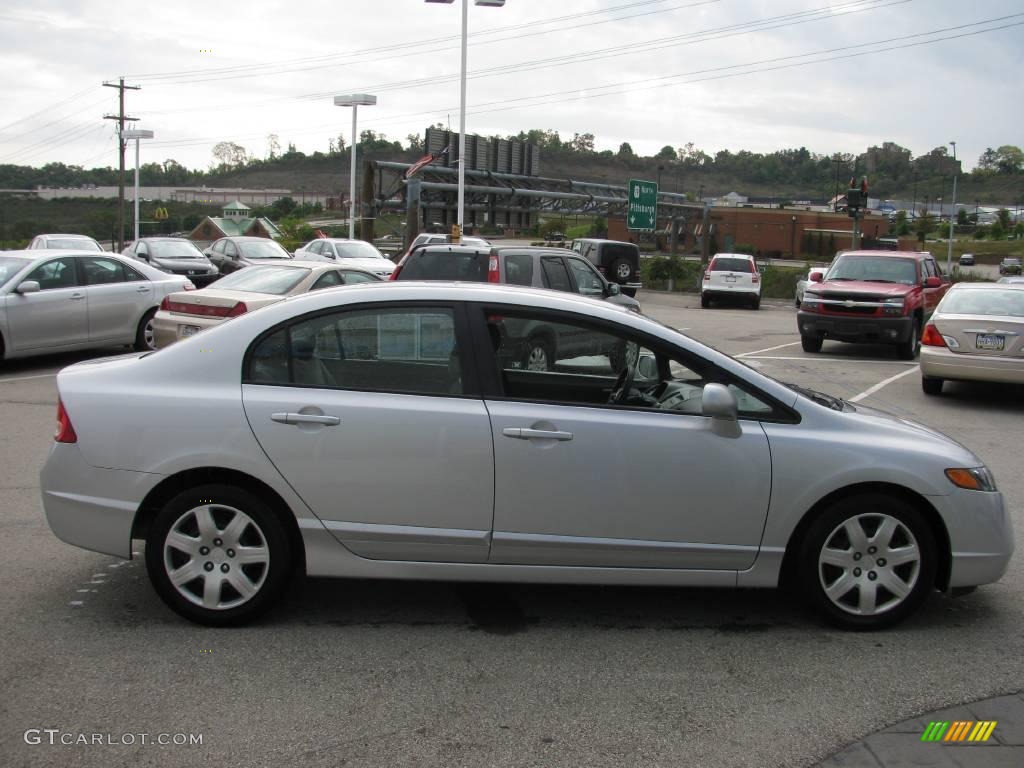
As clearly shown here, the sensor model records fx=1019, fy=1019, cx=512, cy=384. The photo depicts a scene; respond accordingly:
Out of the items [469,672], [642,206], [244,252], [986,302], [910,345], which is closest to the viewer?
[469,672]

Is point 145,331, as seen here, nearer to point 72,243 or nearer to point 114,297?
point 114,297

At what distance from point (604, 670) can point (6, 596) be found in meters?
2.99

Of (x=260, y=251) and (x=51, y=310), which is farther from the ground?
(x=260, y=251)

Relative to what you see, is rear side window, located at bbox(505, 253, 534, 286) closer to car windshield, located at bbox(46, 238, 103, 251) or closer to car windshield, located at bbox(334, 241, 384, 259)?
car windshield, located at bbox(334, 241, 384, 259)

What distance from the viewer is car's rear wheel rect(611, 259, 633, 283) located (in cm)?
2883

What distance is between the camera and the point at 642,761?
3.62 meters

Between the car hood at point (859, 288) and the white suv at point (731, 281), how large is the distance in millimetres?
14681

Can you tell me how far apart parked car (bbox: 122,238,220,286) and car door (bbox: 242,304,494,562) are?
22.8 m

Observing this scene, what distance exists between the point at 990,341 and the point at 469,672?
32.6 feet

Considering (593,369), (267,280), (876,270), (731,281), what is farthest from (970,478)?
(731,281)

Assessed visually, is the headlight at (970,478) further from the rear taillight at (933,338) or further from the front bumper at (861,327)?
the front bumper at (861,327)

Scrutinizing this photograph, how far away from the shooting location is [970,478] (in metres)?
4.89

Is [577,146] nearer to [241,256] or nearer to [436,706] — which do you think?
[241,256]

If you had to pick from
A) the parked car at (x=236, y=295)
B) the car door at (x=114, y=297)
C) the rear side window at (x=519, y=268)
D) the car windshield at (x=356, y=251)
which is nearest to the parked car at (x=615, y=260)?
the car windshield at (x=356, y=251)
